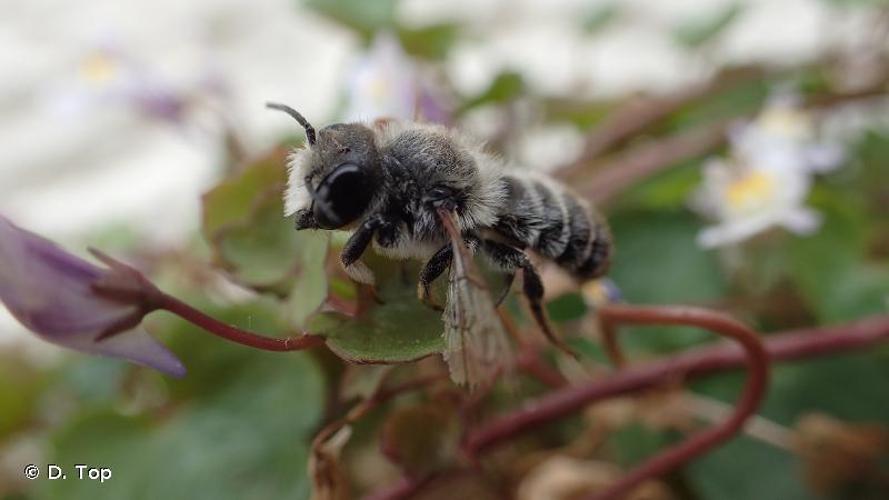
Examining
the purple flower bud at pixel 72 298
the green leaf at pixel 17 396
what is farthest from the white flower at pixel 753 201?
the green leaf at pixel 17 396

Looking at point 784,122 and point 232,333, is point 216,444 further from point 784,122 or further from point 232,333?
point 784,122

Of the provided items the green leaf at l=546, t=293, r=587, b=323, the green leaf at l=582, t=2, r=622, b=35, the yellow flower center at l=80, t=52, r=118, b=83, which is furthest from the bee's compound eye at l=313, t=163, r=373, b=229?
the green leaf at l=582, t=2, r=622, b=35

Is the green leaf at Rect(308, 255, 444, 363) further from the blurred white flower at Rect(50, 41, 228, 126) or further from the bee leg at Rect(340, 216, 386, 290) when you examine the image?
the blurred white flower at Rect(50, 41, 228, 126)

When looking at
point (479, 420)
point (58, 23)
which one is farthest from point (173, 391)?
point (58, 23)

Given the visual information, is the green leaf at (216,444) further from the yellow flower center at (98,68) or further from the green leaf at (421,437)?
the yellow flower center at (98,68)

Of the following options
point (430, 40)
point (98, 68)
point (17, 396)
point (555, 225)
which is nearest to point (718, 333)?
point (555, 225)

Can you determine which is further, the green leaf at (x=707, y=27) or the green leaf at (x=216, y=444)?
the green leaf at (x=707, y=27)
